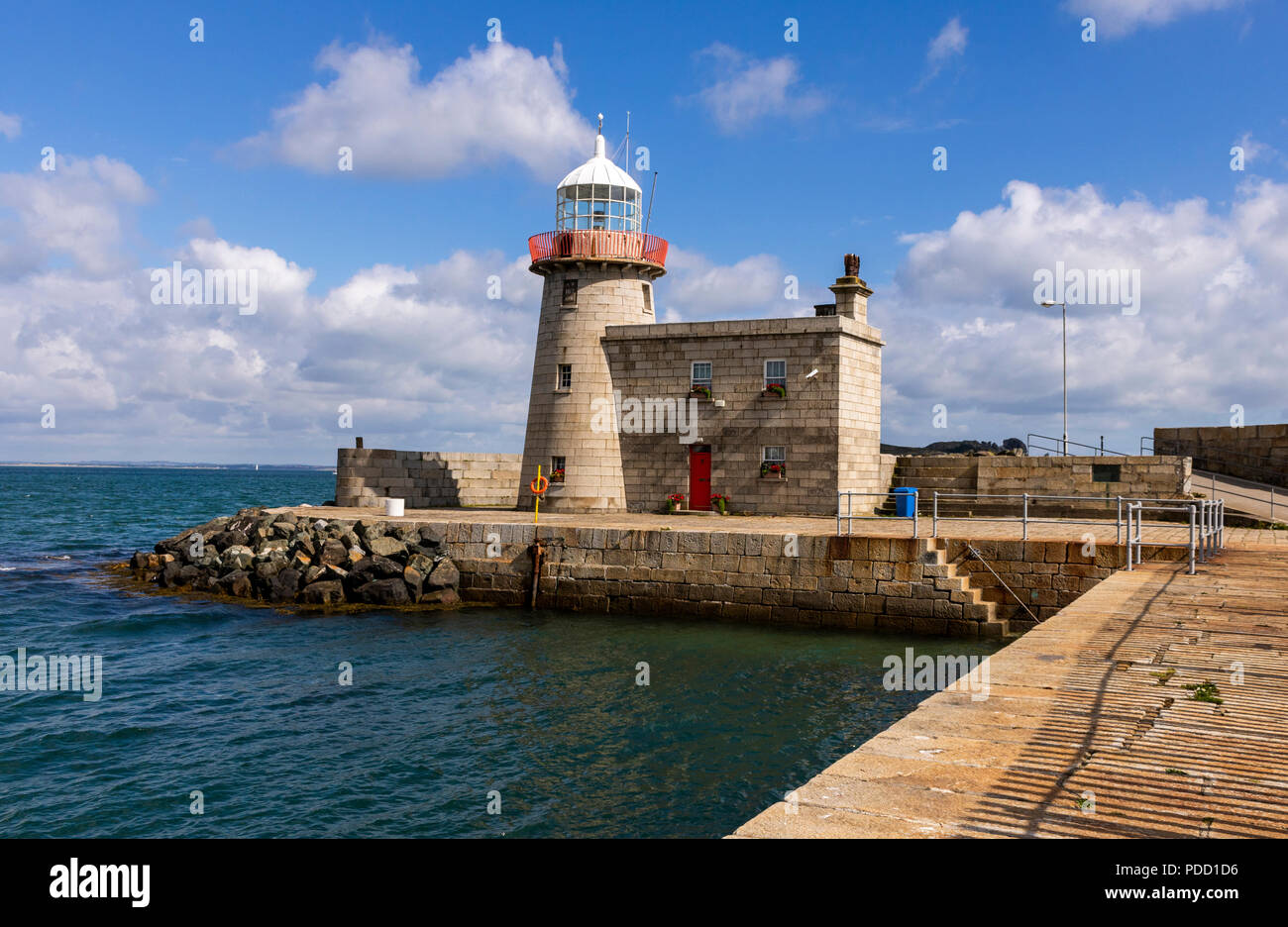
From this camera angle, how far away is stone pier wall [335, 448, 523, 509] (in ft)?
102

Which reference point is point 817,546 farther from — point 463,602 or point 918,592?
point 463,602

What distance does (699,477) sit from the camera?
91.5ft

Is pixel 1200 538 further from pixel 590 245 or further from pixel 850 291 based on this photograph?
pixel 590 245

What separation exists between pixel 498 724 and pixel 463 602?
402 inches

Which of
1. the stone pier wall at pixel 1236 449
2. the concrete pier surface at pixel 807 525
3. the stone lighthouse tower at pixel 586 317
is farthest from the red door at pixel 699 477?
the stone pier wall at pixel 1236 449

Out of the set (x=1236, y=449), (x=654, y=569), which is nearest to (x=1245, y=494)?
(x=1236, y=449)

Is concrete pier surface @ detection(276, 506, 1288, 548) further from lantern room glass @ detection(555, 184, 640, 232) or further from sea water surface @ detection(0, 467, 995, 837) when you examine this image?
lantern room glass @ detection(555, 184, 640, 232)

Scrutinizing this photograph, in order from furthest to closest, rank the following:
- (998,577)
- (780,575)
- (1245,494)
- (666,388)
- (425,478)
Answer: (425,478), (666,388), (1245,494), (780,575), (998,577)

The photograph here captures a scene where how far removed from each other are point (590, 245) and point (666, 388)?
4863 millimetres

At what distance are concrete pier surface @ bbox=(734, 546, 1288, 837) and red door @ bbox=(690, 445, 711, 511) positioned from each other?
59.3ft

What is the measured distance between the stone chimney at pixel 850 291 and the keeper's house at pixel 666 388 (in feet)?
0.13

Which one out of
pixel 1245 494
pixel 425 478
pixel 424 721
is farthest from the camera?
pixel 425 478
